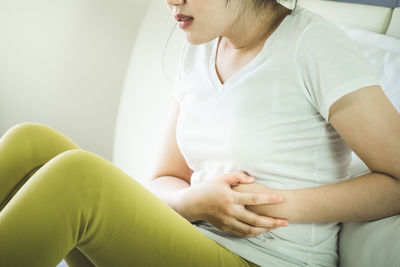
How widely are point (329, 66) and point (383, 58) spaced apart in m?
0.39

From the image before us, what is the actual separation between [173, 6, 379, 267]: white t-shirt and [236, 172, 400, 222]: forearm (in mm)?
35

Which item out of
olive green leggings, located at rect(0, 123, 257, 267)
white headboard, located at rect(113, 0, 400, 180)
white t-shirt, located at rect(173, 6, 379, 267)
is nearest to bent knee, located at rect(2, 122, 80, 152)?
olive green leggings, located at rect(0, 123, 257, 267)

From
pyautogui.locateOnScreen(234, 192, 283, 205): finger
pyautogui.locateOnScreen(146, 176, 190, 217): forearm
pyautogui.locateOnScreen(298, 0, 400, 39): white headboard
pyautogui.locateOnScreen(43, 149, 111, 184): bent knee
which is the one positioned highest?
pyautogui.locateOnScreen(298, 0, 400, 39): white headboard

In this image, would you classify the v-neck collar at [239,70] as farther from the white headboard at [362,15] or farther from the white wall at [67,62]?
the white wall at [67,62]

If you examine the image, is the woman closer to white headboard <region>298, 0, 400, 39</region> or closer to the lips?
the lips

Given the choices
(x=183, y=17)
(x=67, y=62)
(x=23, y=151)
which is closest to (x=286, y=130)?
(x=183, y=17)

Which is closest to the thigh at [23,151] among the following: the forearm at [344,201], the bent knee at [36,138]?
the bent knee at [36,138]

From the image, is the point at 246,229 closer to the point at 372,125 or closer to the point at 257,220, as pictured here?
the point at 257,220

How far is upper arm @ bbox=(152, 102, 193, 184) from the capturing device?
3.20 feet

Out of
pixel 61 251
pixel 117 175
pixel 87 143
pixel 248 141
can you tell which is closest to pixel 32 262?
pixel 61 251

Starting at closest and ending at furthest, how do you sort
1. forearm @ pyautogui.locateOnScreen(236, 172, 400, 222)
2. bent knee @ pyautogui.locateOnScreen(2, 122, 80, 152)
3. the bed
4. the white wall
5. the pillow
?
forearm @ pyautogui.locateOnScreen(236, 172, 400, 222), bent knee @ pyautogui.locateOnScreen(2, 122, 80, 152), the pillow, the bed, the white wall

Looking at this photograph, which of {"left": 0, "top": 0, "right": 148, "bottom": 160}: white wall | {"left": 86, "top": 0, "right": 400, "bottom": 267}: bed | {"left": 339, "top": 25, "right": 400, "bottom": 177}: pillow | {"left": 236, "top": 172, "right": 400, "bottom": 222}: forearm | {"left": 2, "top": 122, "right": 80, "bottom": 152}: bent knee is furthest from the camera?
{"left": 0, "top": 0, "right": 148, "bottom": 160}: white wall

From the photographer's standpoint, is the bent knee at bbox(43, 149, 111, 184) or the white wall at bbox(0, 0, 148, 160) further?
the white wall at bbox(0, 0, 148, 160)

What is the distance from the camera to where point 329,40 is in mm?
647
